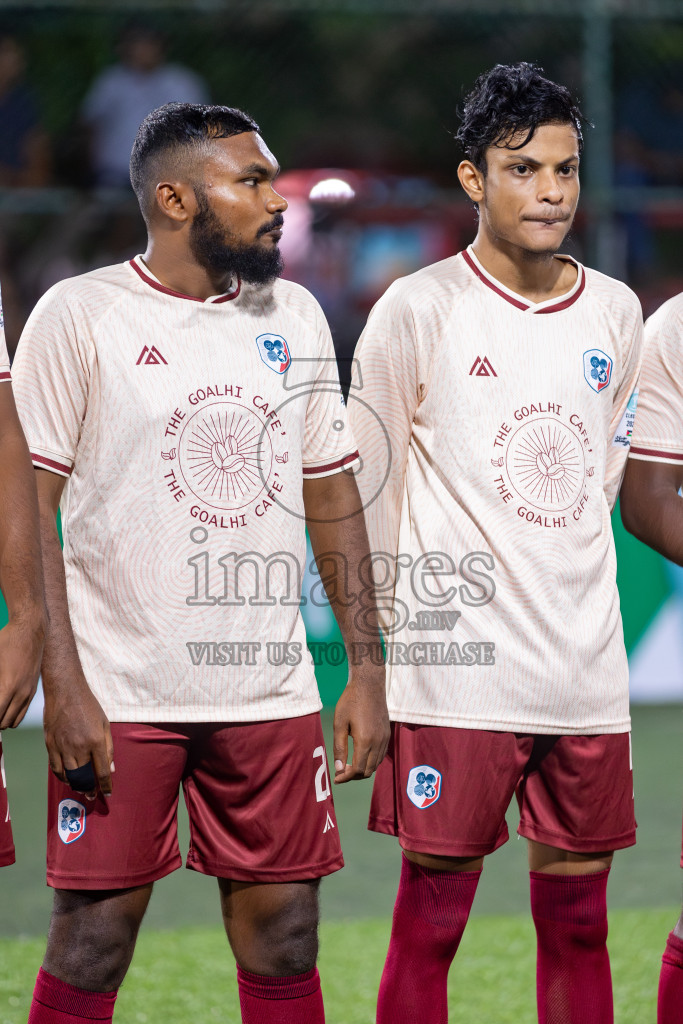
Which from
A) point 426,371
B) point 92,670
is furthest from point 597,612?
point 92,670

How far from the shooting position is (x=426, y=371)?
2770mm

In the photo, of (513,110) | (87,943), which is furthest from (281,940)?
(513,110)

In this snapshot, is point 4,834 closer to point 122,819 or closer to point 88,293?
point 122,819

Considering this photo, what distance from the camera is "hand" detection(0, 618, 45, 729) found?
6.75ft

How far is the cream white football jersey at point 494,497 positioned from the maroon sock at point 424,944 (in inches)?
12.9

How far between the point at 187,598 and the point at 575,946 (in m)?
1.08

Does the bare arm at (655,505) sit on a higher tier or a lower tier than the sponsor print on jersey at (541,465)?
lower

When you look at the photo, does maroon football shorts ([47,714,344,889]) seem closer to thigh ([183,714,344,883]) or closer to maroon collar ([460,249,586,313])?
thigh ([183,714,344,883])

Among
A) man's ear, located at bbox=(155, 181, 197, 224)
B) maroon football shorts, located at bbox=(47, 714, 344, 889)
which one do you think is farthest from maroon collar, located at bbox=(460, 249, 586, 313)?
maroon football shorts, located at bbox=(47, 714, 344, 889)

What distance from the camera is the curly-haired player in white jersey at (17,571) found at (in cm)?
207

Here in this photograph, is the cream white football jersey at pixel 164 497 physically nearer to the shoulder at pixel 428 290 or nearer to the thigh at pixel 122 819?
the thigh at pixel 122 819

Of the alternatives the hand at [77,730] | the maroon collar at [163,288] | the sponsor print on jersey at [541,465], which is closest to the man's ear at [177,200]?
the maroon collar at [163,288]

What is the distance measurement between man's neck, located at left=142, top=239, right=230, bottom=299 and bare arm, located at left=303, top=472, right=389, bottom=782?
1.47ft

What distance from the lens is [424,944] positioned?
2666 millimetres
